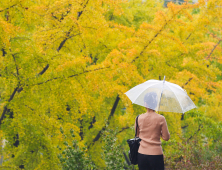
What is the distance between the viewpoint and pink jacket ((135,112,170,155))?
2.86 meters

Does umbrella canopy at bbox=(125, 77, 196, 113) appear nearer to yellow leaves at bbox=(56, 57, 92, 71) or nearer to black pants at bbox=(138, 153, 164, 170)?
black pants at bbox=(138, 153, 164, 170)

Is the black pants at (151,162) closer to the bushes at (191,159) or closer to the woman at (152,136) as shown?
the woman at (152,136)

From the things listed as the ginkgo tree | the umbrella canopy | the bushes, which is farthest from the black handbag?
the ginkgo tree

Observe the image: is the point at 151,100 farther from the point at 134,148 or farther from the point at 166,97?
the point at 134,148

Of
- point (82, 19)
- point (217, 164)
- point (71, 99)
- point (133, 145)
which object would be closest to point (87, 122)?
point (71, 99)

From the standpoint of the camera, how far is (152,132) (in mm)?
2906

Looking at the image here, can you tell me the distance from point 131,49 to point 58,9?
254cm

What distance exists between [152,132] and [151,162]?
38 cm

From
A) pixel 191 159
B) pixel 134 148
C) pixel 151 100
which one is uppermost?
pixel 151 100

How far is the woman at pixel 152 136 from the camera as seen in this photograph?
9.43ft

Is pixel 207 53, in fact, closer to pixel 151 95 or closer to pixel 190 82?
pixel 190 82

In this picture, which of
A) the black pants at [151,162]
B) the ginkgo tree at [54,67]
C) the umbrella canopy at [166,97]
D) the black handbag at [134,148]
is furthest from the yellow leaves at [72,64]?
the black pants at [151,162]

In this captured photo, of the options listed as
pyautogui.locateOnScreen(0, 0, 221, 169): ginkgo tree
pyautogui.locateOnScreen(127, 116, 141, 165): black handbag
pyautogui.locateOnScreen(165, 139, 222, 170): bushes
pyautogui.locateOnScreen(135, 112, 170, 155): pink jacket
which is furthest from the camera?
pyautogui.locateOnScreen(0, 0, 221, 169): ginkgo tree

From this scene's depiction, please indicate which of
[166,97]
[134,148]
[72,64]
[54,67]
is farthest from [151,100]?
[54,67]
